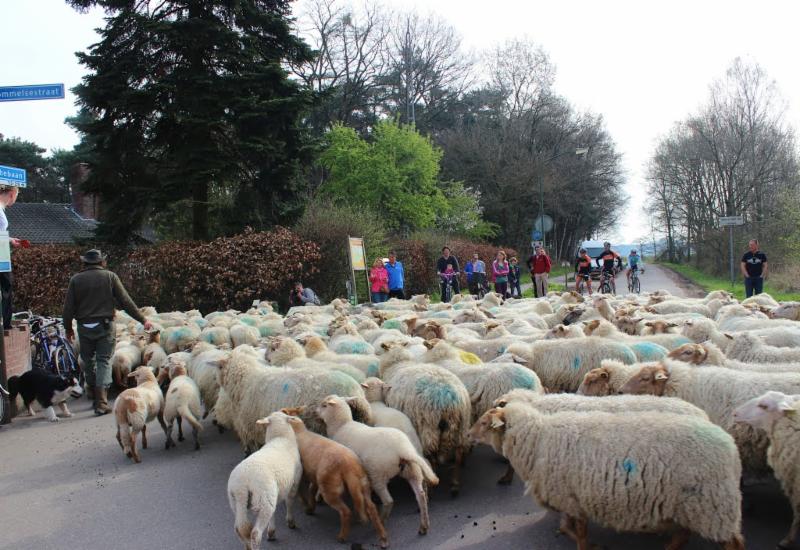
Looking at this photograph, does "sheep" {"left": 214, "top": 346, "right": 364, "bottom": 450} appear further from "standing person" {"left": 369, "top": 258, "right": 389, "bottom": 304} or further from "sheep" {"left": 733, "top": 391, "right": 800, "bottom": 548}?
"standing person" {"left": 369, "top": 258, "right": 389, "bottom": 304}

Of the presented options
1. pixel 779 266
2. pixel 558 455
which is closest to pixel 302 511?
pixel 558 455

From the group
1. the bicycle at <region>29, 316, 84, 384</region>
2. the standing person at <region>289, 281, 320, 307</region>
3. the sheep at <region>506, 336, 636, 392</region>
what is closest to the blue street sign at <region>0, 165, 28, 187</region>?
the bicycle at <region>29, 316, 84, 384</region>

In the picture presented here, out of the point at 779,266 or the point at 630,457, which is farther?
the point at 779,266

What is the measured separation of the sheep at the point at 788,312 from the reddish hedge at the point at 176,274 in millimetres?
12894

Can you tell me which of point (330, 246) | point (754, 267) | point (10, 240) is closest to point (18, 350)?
point (10, 240)

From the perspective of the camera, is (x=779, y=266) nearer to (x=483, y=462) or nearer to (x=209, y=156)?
(x=209, y=156)

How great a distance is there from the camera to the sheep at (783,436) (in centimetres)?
369

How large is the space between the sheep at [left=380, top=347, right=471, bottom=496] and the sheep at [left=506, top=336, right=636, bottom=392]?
146 cm

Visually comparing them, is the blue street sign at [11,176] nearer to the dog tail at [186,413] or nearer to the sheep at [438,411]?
the dog tail at [186,413]

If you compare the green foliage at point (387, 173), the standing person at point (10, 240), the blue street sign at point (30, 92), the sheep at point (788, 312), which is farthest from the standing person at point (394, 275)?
the green foliage at point (387, 173)

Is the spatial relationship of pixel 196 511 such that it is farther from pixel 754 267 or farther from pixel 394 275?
pixel 754 267

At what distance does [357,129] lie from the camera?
45062mm

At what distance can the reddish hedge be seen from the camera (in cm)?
1745

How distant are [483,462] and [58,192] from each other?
5320 centimetres
